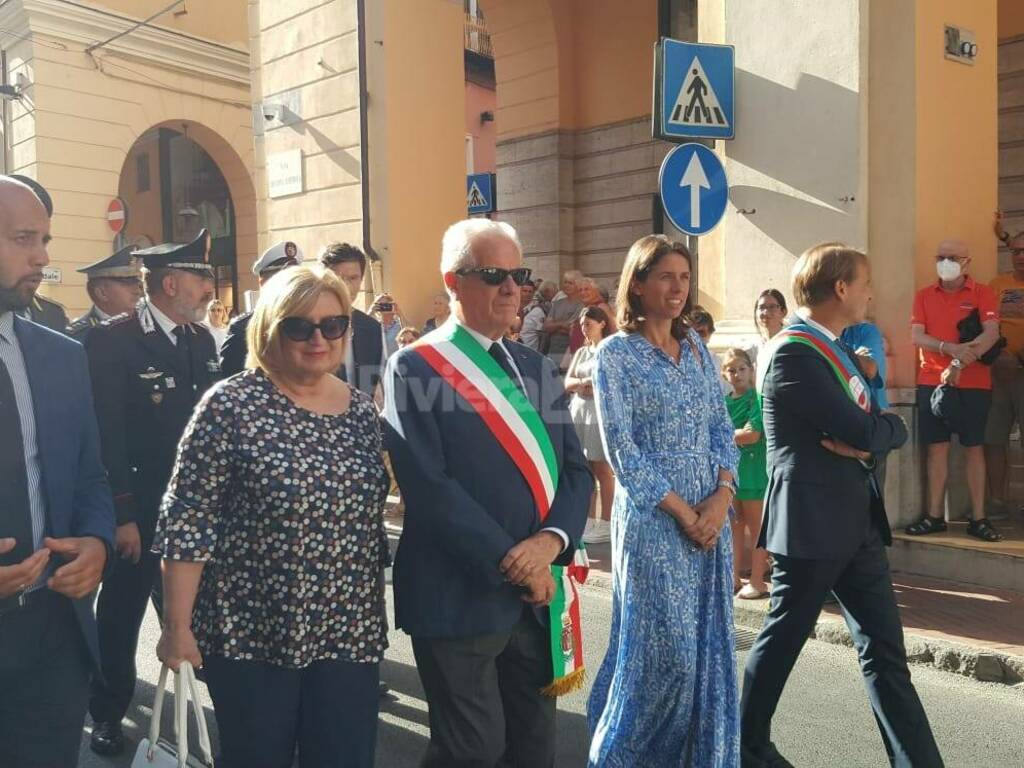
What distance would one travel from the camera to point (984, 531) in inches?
279

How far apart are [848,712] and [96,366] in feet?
11.9

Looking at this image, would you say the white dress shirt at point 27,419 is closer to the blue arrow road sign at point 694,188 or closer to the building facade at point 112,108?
the blue arrow road sign at point 694,188

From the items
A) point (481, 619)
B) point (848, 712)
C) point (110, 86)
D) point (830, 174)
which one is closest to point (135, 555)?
point (481, 619)

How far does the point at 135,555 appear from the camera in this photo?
13.7ft

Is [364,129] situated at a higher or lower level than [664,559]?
higher

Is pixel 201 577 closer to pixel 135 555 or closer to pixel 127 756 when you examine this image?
pixel 135 555

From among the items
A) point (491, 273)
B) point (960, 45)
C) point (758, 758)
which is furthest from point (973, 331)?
point (491, 273)

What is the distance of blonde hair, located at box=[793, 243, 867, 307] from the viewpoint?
382 centimetres

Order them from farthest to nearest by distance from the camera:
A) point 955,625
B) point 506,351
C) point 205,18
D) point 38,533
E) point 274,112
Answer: point 205,18 < point 274,112 < point 955,625 < point 506,351 < point 38,533

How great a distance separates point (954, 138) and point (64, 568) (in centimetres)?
725

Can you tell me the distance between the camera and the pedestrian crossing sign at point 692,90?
25.6ft

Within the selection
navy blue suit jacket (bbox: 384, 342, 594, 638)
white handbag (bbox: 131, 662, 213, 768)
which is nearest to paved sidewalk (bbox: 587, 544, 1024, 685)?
navy blue suit jacket (bbox: 384, 342, 594, 638)

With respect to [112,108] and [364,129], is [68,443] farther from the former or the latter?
[112,108]

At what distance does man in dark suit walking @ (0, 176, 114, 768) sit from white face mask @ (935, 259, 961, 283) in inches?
241
